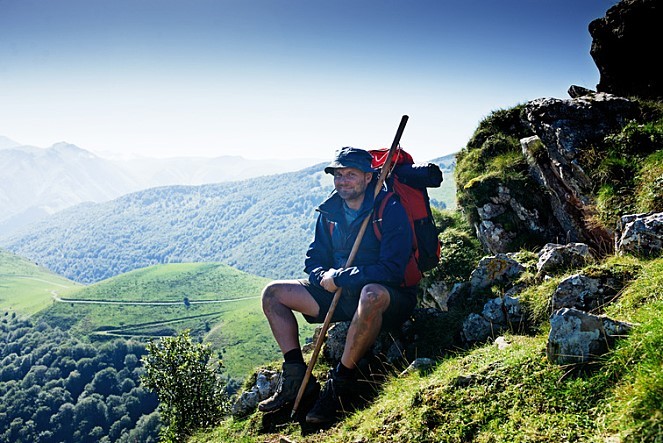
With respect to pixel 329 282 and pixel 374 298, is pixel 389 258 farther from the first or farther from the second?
pixel 329 282

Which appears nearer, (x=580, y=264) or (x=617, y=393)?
(x=617, y=393)

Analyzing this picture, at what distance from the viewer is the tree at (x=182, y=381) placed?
21.0 m

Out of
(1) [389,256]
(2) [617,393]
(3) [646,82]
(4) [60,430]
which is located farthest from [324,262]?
(4) [60,430]

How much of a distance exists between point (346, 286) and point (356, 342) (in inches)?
38.9

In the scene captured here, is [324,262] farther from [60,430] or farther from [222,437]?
[60,430]

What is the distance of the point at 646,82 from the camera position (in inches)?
486

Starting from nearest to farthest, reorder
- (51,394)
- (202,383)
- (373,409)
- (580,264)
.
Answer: (373,409)
(580,264)
(202,383)
(51,394)

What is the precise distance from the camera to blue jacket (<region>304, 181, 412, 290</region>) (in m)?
7.25

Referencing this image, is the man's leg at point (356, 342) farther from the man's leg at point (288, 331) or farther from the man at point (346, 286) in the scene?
the man's leg at point (288, 331)

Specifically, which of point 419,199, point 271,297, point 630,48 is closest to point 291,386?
point 271,297

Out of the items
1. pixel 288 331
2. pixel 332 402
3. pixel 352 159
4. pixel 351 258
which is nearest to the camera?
pixel 332 402

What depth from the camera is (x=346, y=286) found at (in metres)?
7.30

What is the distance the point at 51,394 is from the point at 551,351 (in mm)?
192846

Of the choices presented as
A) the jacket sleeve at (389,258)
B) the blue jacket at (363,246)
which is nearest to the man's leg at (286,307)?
the blue jacket at (363,246)
